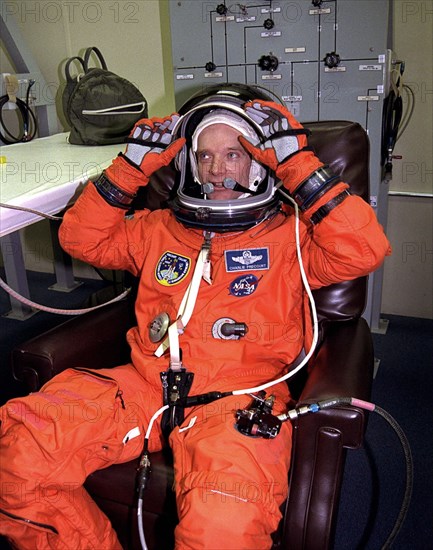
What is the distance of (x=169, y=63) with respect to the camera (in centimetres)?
262

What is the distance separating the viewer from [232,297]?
128cm

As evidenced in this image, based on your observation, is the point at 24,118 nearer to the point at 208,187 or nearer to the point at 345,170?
the point at 208,187

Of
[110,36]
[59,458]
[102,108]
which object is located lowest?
[59,458]

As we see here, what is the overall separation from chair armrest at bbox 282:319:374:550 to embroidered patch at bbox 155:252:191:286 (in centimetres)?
41

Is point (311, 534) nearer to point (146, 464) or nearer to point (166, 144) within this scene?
point (146, 464)

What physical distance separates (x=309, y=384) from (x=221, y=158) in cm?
58

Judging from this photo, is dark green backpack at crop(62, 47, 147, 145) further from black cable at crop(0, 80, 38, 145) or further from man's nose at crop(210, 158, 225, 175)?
man's nose at crop(210, 158, 225, 175)

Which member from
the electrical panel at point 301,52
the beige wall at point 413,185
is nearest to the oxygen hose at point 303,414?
the electrical panel at point 301,52

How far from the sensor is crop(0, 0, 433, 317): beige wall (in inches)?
88.0

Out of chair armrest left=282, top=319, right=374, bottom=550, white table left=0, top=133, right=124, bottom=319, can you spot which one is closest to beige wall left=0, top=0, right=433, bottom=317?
white table left=0, top=133, right=124, bottom=319

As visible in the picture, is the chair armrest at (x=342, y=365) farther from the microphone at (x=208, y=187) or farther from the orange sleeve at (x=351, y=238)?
the microphone at (x=208, y=187)

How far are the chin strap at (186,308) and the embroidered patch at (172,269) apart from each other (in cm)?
6

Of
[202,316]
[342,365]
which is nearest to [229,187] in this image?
[202,316]

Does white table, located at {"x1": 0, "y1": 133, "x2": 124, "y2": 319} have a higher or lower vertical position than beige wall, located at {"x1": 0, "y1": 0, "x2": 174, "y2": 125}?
lower
